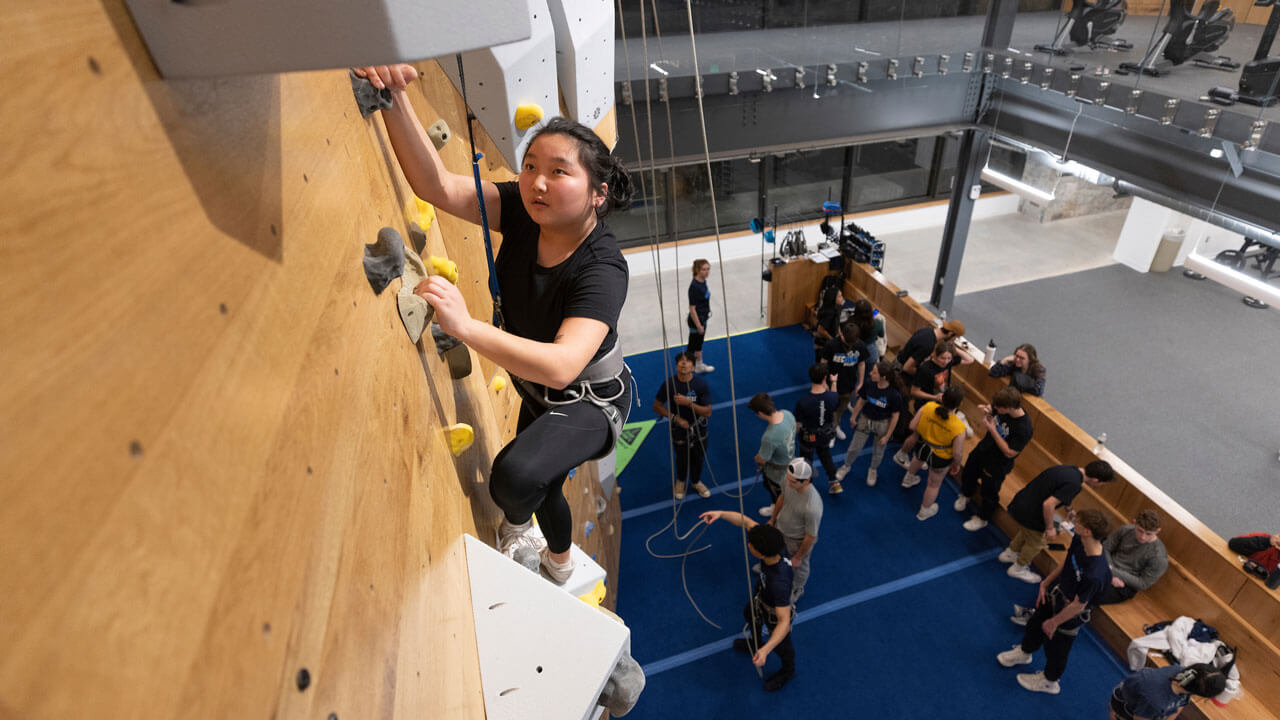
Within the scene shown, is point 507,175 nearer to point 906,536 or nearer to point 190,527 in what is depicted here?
point 190,527

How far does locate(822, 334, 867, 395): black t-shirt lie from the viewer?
5.84 meters

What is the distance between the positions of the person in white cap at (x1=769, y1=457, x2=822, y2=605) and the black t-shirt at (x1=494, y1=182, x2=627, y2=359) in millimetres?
2527

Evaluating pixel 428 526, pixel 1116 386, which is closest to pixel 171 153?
pixel 428 526

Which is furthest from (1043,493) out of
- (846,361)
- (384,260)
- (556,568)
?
(384,260)

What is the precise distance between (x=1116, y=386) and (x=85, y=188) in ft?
28.1

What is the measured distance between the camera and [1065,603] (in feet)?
12.7

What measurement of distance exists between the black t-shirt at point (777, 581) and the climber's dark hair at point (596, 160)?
8.70ft

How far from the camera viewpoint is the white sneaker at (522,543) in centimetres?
200

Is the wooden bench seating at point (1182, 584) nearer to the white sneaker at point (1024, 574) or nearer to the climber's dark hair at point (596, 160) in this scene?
the white sneaker at point (1024, 574)

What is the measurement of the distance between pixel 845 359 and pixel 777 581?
2631 millimetres

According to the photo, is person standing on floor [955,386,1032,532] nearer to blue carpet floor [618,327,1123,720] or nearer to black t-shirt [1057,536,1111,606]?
blue carpet floor [618,327,1123,720]

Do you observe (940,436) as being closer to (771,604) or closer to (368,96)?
(771,604)

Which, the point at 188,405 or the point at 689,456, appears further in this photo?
the point at 689,456

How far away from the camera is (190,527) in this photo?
62cm
